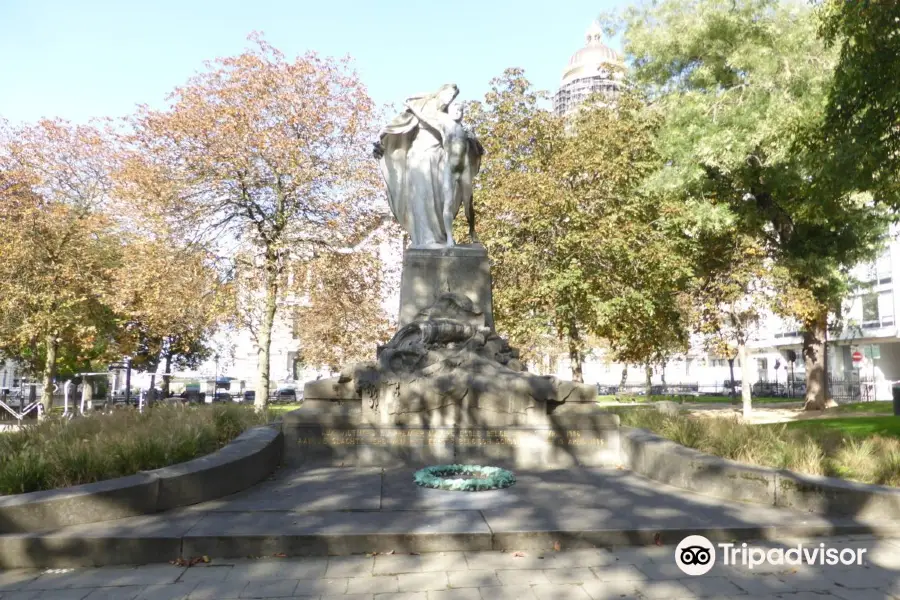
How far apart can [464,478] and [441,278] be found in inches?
155

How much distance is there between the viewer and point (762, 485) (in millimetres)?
6086

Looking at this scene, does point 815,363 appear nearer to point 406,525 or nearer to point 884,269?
point 884,269

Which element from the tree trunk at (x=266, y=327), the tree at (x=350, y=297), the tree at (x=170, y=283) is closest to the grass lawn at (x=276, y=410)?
the tree trunk at (x=266, y=327)

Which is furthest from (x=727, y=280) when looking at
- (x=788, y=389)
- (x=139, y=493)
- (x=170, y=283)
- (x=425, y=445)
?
(x=788, y=389)

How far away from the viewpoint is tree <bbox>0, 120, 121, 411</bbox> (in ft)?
76.9

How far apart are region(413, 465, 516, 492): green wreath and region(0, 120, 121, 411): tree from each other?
764 inches

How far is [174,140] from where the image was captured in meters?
21.0

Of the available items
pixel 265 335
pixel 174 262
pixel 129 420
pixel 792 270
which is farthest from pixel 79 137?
pixel 792 270

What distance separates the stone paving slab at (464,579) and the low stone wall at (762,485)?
2.32ft

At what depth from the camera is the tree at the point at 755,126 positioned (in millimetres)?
20125

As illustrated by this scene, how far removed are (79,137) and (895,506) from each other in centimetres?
2843

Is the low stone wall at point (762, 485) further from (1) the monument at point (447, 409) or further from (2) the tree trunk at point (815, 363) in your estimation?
(2) the tree trunk at point (815, 363)

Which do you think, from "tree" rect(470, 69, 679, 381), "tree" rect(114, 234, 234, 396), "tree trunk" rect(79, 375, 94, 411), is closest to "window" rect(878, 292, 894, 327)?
"tree" rect(470, 69, 679, 381)

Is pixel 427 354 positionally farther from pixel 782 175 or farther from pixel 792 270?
pixel 792 270
